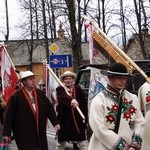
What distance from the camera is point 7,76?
9312mm

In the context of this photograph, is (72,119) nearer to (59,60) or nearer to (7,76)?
(7,76)

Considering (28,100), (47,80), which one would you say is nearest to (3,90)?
(47,80)

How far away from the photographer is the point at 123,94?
479 centimetres

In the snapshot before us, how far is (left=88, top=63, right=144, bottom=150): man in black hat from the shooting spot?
4535mm

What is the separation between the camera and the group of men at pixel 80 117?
459cm

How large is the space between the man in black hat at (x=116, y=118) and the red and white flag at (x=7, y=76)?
181 inches

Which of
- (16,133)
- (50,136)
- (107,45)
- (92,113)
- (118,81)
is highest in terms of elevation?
(107,45)

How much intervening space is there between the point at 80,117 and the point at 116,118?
4.16 meters

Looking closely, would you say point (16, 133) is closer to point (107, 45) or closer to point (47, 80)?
point (107, 45)

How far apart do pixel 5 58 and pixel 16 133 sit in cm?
284

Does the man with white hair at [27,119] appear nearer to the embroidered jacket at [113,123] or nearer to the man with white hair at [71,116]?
the man with white hair at [71,116]

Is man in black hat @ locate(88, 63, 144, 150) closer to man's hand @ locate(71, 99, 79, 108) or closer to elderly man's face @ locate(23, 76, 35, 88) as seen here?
elderly man's face @ locate(23, 76, 35, 88)

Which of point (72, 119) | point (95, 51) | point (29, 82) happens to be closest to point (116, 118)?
point (29, 82)

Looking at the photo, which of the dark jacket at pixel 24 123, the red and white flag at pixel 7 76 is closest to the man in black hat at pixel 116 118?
the dark jacket at pixel 24 123
